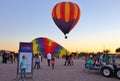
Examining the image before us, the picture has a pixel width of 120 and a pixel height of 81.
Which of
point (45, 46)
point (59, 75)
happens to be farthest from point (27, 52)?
point (45, 46)

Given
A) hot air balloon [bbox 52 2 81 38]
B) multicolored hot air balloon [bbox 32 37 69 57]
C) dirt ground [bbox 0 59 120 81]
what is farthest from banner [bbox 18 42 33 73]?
multicolored hot air balloon [bbox 32 37 69 57]

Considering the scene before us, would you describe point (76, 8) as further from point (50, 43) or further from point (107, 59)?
point (50, 43)

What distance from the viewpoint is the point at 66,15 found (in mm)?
36312

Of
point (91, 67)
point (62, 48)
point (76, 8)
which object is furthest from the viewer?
point (62, 48)

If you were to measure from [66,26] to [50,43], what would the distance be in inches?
1136

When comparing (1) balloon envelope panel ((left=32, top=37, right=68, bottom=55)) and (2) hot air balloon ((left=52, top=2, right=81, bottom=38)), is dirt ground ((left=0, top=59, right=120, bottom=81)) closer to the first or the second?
(2) hot air balloon ((left=52, top=2, right=81, bottom=38))

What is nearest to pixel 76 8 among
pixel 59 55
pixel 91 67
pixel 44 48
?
pixel 91 67

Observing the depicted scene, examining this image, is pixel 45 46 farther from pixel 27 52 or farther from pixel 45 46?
pixel 27 52

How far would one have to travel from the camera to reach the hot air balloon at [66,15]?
3578 cm

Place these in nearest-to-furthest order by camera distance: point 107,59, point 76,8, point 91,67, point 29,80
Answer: point 29,80, point 91,67, point 107,59, point 76,8

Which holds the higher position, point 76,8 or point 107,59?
point 76,8

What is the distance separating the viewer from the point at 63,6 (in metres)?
35.9

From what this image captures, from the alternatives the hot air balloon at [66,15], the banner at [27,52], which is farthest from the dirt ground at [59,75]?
the hot air balloon at [66,15]

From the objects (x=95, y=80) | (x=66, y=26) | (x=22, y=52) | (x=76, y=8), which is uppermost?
(x=76, y=8)
